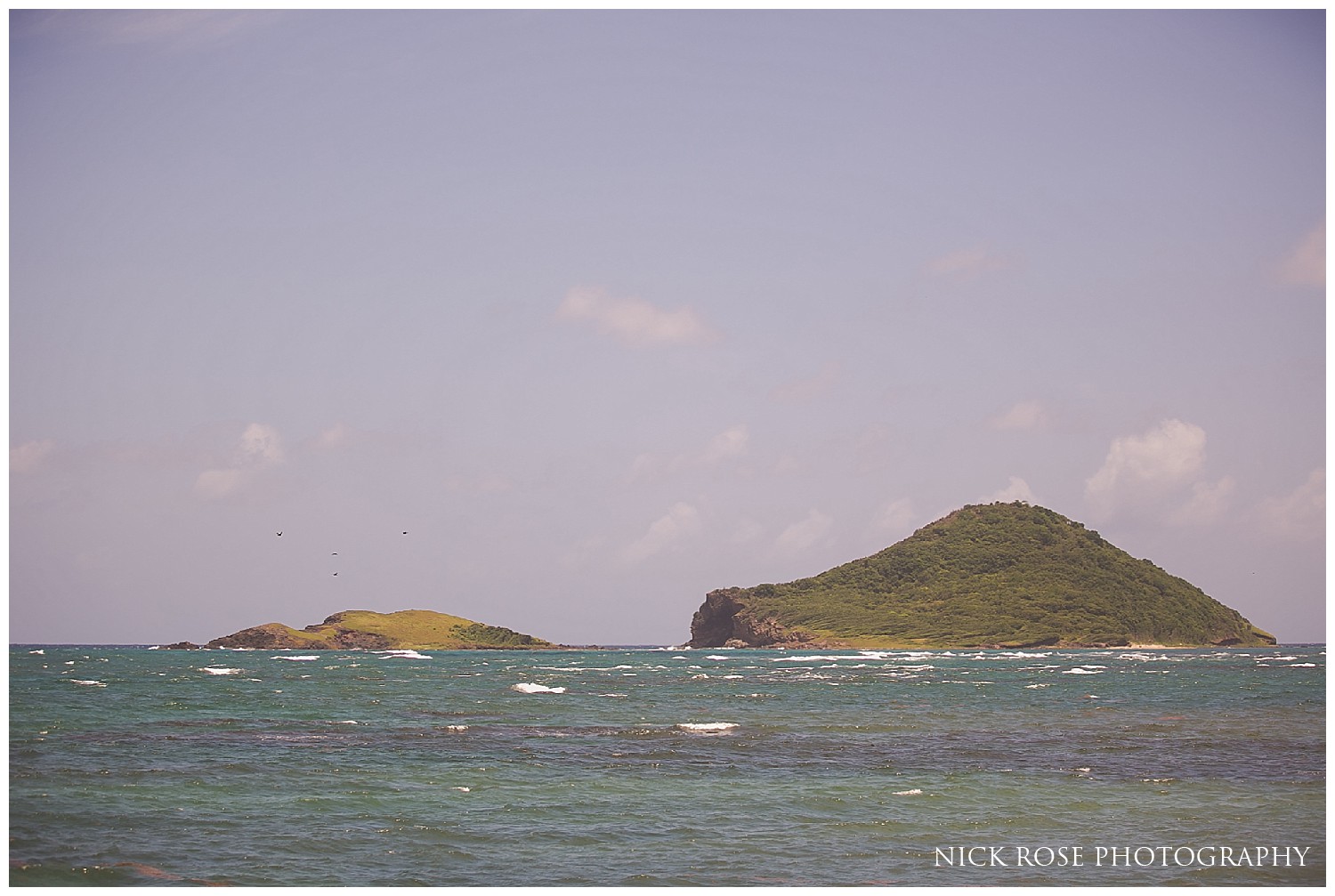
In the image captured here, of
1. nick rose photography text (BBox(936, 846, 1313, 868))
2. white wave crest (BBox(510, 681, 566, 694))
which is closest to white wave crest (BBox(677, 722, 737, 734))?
nick rose photography text (BBox(936, 846, 1313, 868))

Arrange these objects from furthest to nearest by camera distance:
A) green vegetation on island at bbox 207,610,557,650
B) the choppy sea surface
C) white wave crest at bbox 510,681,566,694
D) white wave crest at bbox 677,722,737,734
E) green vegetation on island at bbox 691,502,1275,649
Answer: green vegetation on island at bbox 207,610,557,650 → green vegetation on island at bbox 691,502,1275,649 → white wave crest at bbox 510,681,566,694 → white wave crest at bbox 677,722,737,734 → the choppy sea surface

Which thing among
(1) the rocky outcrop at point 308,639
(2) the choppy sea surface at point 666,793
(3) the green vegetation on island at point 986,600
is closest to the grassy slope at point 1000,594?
(3) the green vegetation on island at point 986,600

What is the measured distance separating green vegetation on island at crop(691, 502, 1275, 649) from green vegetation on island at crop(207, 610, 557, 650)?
34.3 metres

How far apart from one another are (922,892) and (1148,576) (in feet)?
470

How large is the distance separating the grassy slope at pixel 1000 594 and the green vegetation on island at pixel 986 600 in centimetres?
17

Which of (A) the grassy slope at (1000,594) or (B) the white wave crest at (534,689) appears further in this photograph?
(A) the grassy slope at (1000,594)

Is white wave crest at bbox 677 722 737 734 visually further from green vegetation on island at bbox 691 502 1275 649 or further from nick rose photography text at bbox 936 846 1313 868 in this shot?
green vegetation on island at bbox 691 502 1275 649

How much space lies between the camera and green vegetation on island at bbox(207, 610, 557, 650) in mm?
140875

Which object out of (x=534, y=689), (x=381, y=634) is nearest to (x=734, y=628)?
(x=381, y=634)

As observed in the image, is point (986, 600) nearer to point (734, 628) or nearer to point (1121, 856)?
point (734, 628)

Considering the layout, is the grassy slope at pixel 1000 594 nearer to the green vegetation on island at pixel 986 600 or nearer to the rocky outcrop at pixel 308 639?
the green vegetation on island at pixel 986 600

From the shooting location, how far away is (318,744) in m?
27.8

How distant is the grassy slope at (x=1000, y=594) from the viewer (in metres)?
131

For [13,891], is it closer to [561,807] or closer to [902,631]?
[561,807]
